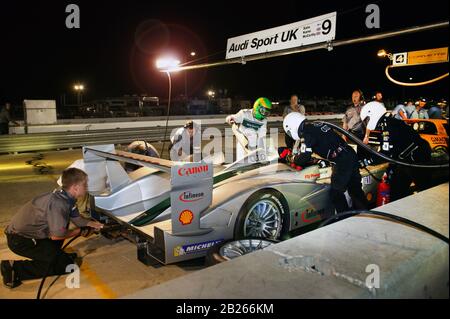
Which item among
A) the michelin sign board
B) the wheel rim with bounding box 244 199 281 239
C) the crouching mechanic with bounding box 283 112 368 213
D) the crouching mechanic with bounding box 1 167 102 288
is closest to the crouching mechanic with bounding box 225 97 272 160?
the crouching mechanic with bounding box 283 112 368 213

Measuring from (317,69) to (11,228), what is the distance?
57295 mm

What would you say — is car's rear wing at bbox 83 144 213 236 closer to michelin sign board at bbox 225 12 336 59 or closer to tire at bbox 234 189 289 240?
tire at bbox 234 189 289 240

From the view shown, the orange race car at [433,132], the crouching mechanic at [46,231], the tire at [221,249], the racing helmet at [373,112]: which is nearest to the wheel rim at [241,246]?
the tire at [221,249]

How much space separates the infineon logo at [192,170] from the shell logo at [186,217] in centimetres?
36

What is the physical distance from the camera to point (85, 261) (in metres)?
4.08

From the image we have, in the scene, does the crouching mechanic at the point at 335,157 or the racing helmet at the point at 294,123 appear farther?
the racing helmet at the point at 294,123

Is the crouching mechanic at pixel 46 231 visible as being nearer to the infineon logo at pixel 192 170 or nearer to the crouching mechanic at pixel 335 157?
the infineon logo at pixel 192 170

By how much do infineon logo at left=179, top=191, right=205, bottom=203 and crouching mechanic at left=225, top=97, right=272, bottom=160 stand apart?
2.31m

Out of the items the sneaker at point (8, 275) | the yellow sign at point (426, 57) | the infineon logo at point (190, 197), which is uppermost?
the yellow sign at point (426, 57)

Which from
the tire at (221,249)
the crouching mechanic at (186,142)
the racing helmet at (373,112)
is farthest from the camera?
the crouching mechanic at (186,142)

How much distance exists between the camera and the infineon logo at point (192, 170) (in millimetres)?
3413

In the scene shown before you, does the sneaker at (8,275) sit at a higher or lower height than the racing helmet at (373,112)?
lower

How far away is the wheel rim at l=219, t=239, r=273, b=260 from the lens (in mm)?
3609
